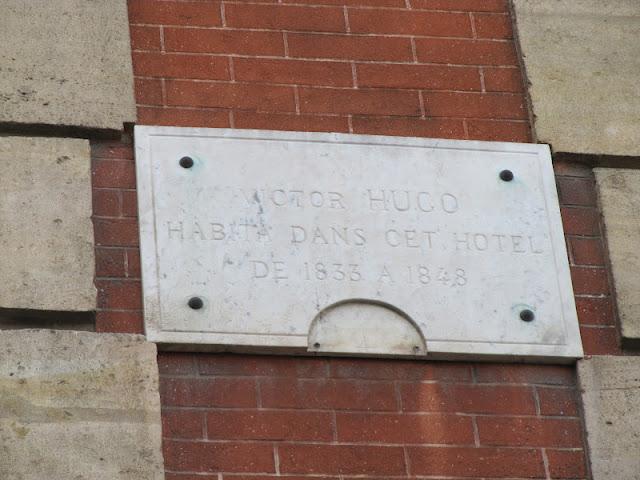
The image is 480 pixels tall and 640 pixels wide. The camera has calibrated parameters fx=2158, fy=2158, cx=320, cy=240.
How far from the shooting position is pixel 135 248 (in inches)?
222

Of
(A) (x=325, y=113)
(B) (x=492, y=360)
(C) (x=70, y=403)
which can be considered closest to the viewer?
(C) (x=70, y=403)

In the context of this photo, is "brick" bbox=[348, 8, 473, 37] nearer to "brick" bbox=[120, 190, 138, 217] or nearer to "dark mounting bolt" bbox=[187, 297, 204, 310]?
"brick" bbox=[120, 190, 138, 217]

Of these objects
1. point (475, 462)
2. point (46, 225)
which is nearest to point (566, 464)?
point (475, 462)

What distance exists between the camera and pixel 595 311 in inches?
228

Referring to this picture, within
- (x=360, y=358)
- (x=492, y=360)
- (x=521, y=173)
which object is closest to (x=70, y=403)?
(x=360, y=358)

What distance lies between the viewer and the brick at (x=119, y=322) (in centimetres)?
548

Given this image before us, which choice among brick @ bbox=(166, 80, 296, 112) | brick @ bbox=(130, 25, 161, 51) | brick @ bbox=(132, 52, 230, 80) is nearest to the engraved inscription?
brick @ bbox=(166, 80, 296, 112)

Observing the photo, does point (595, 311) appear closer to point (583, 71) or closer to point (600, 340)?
point (600, 340)

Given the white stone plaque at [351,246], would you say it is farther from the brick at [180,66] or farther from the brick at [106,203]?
the brick at [180,66]

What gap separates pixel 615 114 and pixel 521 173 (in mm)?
377

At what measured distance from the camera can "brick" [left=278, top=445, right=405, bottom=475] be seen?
5.35 m

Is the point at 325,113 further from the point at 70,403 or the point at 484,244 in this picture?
the point at 70,403

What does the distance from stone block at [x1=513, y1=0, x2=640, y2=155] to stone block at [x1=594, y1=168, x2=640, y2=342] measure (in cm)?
9

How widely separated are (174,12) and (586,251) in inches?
53.5
